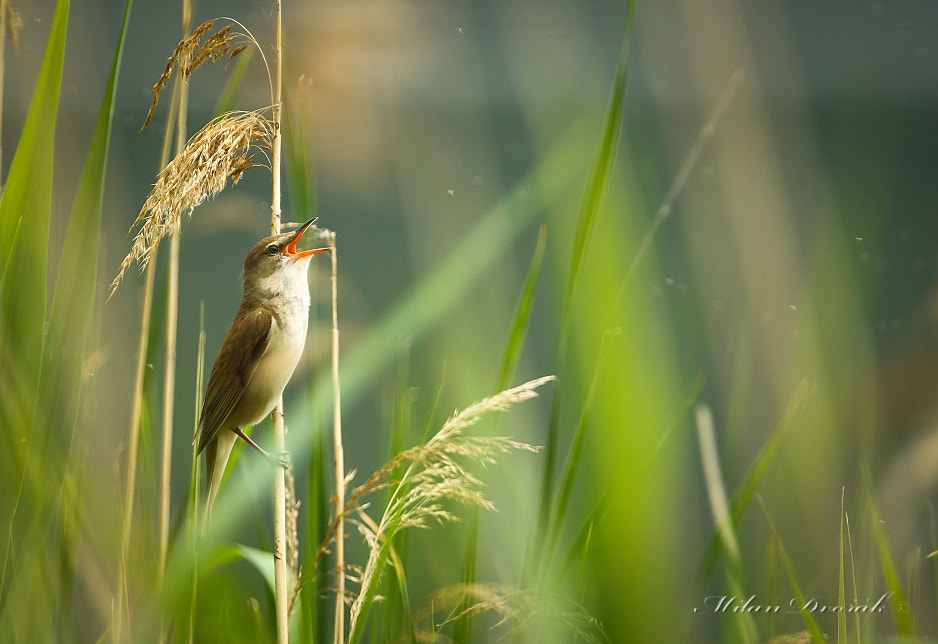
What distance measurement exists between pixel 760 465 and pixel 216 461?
0.68 m

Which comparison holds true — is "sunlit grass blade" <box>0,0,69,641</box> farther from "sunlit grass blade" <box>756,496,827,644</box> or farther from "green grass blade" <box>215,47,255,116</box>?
"sunlit grass blade" <box>756,496,827,644</box>

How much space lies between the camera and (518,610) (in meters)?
0.84

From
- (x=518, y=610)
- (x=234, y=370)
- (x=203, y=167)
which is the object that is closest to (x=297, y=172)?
(x=203, y=167)

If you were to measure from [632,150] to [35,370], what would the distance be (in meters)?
0.85

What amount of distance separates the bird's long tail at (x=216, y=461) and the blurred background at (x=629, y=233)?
121mm

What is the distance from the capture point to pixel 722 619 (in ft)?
3.24

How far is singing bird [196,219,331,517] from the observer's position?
2.69 feet

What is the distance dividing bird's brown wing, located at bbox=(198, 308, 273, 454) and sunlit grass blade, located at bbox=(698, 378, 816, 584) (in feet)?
2.07

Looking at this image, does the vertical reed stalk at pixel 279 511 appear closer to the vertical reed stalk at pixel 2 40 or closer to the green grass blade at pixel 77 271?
the green grass blade at pixel 77 271

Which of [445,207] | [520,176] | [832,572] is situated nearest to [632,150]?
[520,176]

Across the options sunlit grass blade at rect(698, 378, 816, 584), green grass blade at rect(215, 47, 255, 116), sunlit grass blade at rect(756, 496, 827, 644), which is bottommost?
sunlit grass blade at rect(756, 496, 827, 644)

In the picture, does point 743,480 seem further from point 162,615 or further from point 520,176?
point 162,615

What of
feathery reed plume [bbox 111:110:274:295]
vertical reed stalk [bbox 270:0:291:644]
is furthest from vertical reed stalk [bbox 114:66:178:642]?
vertical reed stalk [bbox 270:0:291:644]

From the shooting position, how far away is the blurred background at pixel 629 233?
1.00 metres
